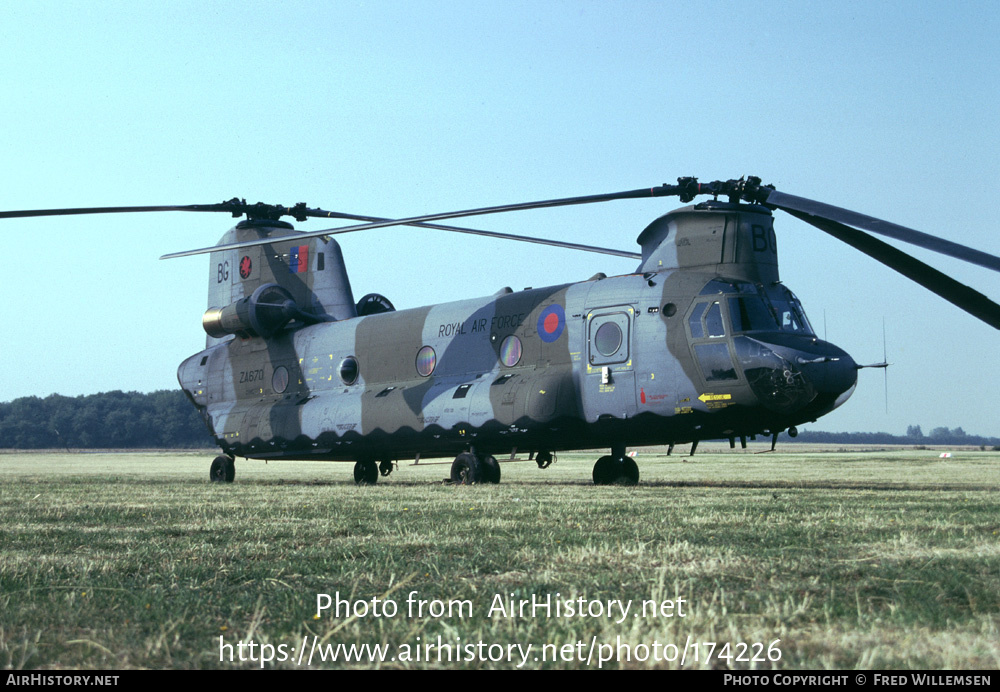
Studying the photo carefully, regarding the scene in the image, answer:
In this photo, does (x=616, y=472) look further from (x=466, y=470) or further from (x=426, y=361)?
(x=426, y=361)

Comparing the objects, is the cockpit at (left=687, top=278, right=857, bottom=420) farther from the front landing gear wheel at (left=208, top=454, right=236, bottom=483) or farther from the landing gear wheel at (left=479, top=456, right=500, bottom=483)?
the front landing gear wheel at (left=208, top=454, right=236, bottom=483)

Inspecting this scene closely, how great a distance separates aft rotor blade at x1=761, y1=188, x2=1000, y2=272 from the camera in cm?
867

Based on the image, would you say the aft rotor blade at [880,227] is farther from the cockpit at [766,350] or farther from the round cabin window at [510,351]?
the round cabin window at [510,351]

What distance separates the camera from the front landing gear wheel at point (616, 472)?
20484mm

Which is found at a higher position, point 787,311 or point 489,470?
point 787,311

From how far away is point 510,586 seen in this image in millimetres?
5934

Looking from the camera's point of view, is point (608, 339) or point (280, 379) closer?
point (608, 339)

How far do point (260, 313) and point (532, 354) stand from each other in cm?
834

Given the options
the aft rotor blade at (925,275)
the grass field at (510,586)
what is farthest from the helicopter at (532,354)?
the grass field at (510,586)

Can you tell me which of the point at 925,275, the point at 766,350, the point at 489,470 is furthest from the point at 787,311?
the point at 925,275

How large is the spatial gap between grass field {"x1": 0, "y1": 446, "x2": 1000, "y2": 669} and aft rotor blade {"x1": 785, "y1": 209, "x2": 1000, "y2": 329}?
6.01ft

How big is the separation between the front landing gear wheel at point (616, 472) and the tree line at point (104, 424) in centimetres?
10495

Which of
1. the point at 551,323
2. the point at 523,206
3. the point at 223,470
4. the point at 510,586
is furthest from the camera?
the point at 223,470

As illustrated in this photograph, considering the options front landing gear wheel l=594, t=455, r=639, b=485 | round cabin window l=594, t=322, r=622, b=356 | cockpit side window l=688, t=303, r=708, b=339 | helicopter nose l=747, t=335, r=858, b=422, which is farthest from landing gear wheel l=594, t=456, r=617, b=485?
helicopter nose l=747, t=335, r=858, b=422
